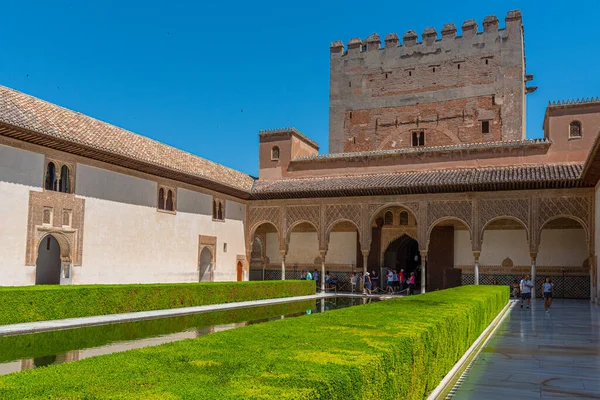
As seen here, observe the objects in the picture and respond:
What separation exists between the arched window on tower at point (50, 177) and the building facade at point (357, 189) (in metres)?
0.03

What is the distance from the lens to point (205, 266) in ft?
73.0

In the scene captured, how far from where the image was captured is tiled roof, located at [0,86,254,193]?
14.2 metres

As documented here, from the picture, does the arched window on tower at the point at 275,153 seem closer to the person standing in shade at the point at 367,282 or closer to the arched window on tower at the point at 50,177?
the person standing in shade at the point at 367,282

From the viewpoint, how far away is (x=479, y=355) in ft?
25.8

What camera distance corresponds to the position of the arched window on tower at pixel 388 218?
2436 centimetres

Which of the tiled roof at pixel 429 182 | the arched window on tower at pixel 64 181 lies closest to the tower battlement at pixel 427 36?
the tiled roof at pixel 429 182

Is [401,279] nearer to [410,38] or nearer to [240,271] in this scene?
[240,271]

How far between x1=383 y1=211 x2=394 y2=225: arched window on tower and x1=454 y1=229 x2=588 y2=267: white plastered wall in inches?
104

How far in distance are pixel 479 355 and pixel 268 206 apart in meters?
16.9

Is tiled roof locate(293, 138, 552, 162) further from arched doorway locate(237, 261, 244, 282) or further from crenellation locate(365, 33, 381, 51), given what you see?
crenellation locate(365, 33, 381, 51)

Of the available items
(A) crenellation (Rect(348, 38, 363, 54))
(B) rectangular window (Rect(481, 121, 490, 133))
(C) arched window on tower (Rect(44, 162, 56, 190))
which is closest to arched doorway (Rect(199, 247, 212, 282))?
(C) arched window on tower (Rect(44, 162, 56, 190))

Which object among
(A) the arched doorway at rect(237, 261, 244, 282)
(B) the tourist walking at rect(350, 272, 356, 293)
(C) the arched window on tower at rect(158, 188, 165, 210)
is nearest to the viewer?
(C) the arched window on tower at rect(158, 188, 165, 210)

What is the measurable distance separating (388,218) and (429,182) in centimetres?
359

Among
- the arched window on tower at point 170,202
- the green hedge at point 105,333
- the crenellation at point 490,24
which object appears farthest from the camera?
the crenellation at point 490,24
